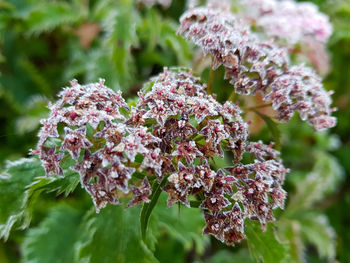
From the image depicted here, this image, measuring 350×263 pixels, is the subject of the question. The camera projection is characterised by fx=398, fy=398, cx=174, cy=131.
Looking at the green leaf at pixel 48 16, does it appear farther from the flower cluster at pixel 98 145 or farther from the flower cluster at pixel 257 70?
the flower cluster at pixel 98 145

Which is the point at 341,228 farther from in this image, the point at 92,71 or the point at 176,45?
the point at 92,71

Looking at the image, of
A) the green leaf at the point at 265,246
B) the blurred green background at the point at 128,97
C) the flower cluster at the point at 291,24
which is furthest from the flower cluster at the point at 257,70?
the flower cluster at the point at 291,24

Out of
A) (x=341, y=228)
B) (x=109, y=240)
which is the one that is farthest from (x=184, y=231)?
(x=341, y=228)

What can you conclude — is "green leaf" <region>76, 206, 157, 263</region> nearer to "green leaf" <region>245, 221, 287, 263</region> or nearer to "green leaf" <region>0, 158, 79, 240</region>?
"green leaf" <region>0, 158, 79, 240</region>

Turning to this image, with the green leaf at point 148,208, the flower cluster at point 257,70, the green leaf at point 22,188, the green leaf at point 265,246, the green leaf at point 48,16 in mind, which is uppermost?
the green leaf at point 48,16

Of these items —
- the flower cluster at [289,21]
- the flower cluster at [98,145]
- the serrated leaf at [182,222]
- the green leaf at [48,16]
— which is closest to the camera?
the flower cluster at [98,145]

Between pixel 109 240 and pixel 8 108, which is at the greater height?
pixel 8 108

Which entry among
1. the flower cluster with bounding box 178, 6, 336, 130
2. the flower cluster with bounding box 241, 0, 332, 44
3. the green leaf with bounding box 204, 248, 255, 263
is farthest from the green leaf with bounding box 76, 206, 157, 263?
the flower cluster with bounding box 241, 0, 332, 44

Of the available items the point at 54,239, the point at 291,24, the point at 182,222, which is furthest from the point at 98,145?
the point at 291,24
